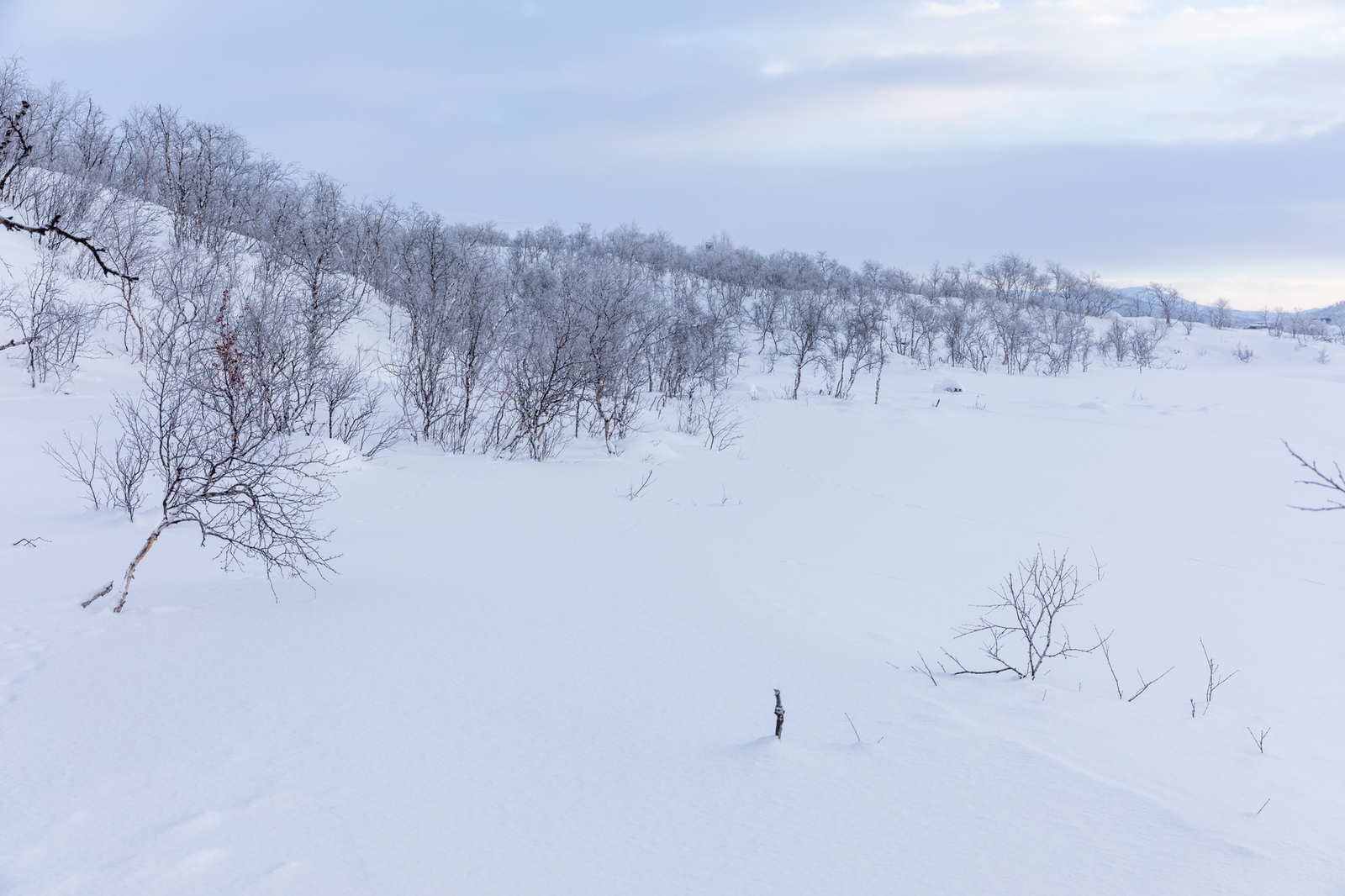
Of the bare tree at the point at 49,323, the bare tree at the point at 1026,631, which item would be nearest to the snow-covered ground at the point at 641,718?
the bare tree at the point at 1026,631

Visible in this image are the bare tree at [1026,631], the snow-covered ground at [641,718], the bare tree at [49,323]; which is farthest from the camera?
the bare tree at [49,323]

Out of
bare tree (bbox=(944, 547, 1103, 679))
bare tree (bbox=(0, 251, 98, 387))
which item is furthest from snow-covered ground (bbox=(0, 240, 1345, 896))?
bare tree (bbox=(0, 251, 98, 387))

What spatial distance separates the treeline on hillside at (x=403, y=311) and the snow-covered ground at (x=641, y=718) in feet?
6.46

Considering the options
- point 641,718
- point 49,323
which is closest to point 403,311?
point 49,323

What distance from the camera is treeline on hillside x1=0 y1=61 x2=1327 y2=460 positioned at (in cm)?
1396

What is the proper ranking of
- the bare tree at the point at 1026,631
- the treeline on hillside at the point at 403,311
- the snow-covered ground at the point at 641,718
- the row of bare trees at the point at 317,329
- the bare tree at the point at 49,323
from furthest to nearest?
the bare tree at the point at 49,323 → the treeline on hillside at the point at 403,311 → the row of bare trees at the point at 317,329 → the bare tree at the point at 1026,631 → the snow-covered ground at the point at 641,718

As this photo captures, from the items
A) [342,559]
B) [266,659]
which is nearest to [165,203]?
[342,559]

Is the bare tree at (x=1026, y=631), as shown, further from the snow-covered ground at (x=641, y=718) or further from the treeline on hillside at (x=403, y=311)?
the treeline on hillside at (x=403, y=311)

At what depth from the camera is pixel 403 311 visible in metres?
32.2

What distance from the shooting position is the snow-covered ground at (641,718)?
245 centimetres

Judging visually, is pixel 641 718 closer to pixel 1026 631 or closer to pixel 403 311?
pixel 1026 631

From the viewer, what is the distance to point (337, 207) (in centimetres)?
3844

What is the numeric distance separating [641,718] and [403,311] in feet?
105

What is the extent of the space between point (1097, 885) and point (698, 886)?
4.35 ft
